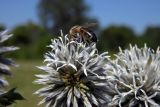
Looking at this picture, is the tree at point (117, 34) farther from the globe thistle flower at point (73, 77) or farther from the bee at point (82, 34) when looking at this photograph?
the globe thistle flower at point (73, 77)

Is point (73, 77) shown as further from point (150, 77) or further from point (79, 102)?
point (150, 77)

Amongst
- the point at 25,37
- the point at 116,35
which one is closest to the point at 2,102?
the point at 25,37

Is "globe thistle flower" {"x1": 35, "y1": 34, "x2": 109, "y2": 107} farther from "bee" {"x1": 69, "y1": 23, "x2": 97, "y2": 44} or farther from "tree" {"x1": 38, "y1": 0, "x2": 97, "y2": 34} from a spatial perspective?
"tree" {"x1": 38, "y1": 0, "x2": 97, "y2": 34}

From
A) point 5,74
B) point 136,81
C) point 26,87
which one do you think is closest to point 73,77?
point 136,81

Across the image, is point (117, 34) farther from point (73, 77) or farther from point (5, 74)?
point (73, 77)

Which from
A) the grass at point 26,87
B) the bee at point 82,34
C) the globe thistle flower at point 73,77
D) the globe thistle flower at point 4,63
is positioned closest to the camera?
the globe thistle flower at point 73,77

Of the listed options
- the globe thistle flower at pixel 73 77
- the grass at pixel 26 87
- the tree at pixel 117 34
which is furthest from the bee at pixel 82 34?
the tree at pixel 117 34
